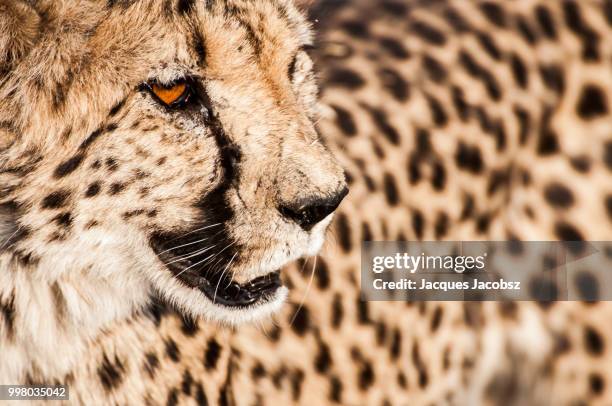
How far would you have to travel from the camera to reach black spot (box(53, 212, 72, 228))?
57.7 inches

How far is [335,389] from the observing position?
1.92m

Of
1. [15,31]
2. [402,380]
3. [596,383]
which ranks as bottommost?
[596,383]

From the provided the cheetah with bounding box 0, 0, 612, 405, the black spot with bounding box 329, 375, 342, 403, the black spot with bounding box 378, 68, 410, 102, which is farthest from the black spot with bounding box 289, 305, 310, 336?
the black spot with bounding box 378, 68, 410, 102

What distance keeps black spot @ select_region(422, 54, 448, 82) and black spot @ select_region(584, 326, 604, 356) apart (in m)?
0.55

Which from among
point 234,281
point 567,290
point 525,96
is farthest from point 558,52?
point 234,281

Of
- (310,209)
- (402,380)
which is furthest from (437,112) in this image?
Answer: (310,209)

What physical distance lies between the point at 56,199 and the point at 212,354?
1.35 feet

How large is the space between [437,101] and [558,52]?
252 mm

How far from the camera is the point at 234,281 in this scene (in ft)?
5.13

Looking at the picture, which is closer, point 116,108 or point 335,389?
point 116,108

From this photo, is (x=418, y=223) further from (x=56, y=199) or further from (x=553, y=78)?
(x=56, y=199)

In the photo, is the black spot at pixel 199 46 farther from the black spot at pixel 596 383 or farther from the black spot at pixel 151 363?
the black spot at pixel 596 383

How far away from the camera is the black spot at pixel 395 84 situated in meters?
1.99

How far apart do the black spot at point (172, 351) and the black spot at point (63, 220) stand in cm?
30
